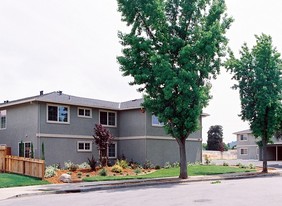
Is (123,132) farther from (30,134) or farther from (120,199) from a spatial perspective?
(120,199)

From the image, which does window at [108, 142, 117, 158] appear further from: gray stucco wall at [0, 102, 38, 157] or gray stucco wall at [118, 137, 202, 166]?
gray stucco wall at [0, 102, 38, 157]

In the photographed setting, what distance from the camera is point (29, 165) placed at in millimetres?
26062

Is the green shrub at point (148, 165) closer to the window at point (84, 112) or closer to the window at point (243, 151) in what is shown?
the window at point (84, 112)

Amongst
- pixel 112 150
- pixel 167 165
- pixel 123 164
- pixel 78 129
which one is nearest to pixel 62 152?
pixel 78 129

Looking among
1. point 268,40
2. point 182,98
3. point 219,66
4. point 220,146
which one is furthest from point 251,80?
point 220,146

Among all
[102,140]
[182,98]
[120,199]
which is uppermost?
[182,98]

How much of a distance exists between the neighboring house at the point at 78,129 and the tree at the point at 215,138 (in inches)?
1952

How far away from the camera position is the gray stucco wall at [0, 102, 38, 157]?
104 ft

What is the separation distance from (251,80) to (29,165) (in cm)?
1888

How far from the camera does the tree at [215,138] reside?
88856 mm

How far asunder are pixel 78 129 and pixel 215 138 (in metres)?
59.0

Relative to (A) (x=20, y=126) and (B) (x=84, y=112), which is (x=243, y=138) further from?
(A) (x=20, y=126)

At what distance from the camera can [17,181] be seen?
2377 centimetres

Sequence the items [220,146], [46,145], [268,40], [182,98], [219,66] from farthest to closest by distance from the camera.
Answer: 1. [220,146]
2. [268,40]
3. [46,145]
4. [219,66]
5. [182,98]
